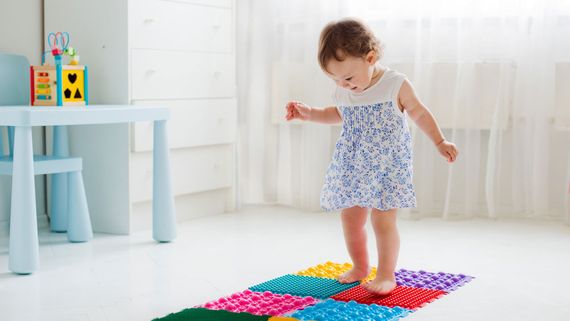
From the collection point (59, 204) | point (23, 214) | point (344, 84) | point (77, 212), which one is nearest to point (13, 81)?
point (59, 204)

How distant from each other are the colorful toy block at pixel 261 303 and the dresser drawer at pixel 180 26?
1.14m

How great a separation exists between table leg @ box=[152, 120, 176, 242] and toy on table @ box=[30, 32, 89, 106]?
0.91ft

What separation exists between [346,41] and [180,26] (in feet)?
3.77

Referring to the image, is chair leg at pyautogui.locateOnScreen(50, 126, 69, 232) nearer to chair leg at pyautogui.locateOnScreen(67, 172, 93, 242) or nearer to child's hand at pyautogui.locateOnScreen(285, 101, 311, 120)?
chair leg at pyautogui.locateOnScreen(67, 172, 93, 242)

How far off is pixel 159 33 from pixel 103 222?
66cm

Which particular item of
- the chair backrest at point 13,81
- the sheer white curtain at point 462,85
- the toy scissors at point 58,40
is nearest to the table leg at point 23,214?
the toy scissors at point 58,40

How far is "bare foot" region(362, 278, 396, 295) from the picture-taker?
1.84 m

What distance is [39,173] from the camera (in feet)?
7.75

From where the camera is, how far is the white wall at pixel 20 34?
9.18 ft

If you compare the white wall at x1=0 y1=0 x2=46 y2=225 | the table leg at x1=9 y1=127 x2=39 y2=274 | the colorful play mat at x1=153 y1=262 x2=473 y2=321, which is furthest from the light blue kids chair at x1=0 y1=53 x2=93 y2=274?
the colorful play mat at x1=153 y1=262 x2=473 y2=321

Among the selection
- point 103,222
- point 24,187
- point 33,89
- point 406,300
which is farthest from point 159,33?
point 406,300

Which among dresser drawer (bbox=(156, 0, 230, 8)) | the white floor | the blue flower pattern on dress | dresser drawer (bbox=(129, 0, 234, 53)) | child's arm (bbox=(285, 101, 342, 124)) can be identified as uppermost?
dresser drawer (bbox=(156, 0, 230, 8))

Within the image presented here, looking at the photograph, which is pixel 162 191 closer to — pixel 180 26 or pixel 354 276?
pixel 180 26

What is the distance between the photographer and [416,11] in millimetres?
3008
